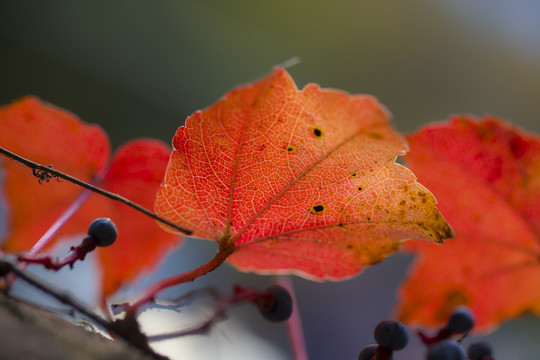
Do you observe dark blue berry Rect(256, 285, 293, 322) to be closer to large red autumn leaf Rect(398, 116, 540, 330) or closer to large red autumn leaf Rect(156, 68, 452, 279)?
large red autumn leaf Rect(156, 68, 452, 279)

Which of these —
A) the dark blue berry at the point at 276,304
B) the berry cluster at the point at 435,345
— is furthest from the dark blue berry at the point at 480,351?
the dark blue berry at the point at 276,304

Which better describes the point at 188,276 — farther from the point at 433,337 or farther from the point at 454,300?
the point at 454,300

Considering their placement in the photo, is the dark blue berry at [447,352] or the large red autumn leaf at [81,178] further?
the large red autumn leaf at [81,178]

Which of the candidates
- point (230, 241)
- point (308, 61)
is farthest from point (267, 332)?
point (230, 241)

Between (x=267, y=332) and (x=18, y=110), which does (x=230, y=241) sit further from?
(x=267, y=332)

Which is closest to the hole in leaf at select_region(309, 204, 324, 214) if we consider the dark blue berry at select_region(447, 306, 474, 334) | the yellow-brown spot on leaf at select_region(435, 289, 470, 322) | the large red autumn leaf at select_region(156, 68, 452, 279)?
the large red autumn leaf at select_region(156, 68, 452, 279)

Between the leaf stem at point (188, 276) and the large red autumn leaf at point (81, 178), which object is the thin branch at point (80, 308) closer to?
the leaf stem at point (188, 276)
